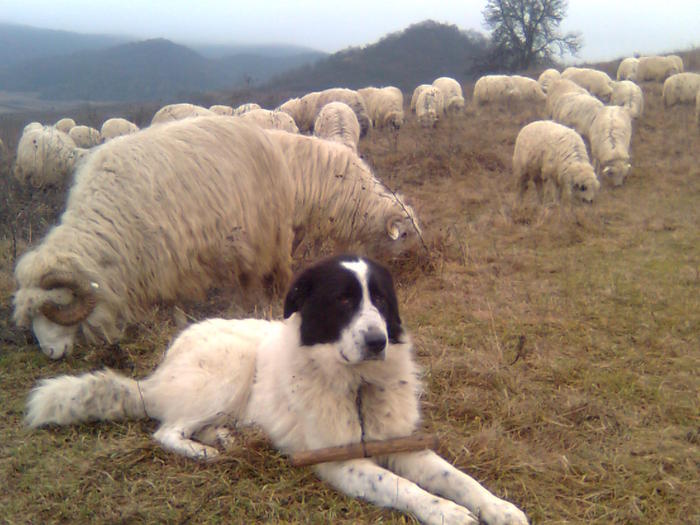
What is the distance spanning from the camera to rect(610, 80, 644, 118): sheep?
1836cm

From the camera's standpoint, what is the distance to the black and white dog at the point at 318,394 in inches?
99.8

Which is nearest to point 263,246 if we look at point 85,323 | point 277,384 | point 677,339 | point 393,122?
point 85,323

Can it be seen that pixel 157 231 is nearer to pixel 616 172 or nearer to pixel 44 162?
pixel 44 162

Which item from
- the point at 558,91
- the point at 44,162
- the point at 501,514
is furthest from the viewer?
the point at 558,91

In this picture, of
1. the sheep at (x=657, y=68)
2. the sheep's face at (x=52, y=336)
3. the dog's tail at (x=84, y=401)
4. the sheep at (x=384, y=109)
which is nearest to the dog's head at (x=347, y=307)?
the dog's tail at (x=84, y=401)

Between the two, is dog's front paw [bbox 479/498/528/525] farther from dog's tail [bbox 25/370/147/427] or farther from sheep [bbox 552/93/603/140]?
sheep [bbox 552/93/603/140]

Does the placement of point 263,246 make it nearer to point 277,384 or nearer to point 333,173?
point 333,173

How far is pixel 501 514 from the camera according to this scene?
2.38 m

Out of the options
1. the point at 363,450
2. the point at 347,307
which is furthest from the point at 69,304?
the point at 363,450

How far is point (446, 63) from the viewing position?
44.4 meters

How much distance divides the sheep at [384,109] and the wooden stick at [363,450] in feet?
59.7

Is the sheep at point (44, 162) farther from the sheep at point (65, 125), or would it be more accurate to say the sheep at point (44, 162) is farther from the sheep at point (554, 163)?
the sheep at point (554, 163)

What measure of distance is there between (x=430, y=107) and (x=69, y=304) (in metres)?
19.0

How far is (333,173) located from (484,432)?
375 centimetres
